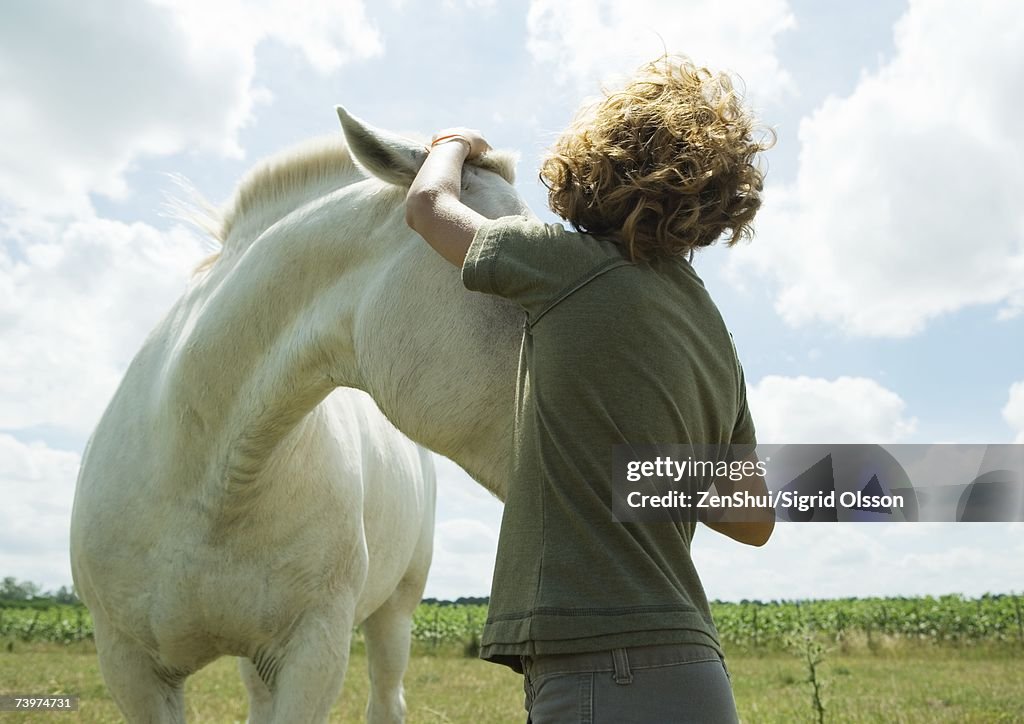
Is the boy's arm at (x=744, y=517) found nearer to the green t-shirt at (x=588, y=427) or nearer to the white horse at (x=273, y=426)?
the green t-shirt at (x=588, y=427)

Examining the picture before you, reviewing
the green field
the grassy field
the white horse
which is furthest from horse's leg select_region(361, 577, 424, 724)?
the green field

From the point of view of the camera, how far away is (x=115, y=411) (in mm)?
3408

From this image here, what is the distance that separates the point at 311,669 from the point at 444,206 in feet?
6.21

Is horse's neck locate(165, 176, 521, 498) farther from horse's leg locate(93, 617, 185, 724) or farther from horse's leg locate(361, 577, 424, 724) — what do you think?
horse's leg locate(361, 577, 424, 724)

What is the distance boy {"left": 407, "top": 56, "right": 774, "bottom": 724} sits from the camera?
149 cm

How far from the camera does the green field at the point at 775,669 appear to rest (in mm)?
8742

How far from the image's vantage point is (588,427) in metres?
1.58

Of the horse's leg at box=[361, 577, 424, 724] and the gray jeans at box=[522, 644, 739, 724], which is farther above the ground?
the horse's leg at box=[361, 577, 424, 724]

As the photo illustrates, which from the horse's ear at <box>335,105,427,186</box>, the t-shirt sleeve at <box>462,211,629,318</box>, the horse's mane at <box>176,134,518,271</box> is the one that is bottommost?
the t-shirt sleeve at <box>462,211,629,318</box>

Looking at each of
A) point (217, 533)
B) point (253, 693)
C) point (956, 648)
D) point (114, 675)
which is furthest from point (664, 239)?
point (956, 648)

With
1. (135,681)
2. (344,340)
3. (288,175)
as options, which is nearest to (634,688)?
(344,340)

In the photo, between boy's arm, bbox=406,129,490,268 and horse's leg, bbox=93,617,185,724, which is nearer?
boy's arm, bbox=406,129,490,268

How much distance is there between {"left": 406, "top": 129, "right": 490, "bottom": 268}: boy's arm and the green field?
517 cm

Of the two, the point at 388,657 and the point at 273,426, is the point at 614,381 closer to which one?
the point at 273,426
